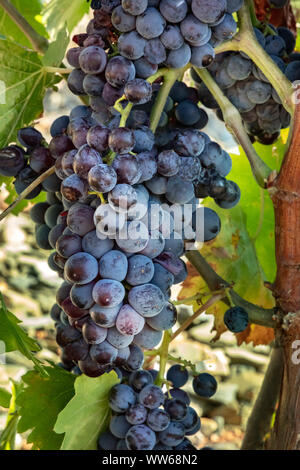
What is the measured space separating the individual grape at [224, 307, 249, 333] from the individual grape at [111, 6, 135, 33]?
394mm

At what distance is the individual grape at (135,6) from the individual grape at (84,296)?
267 millimetres

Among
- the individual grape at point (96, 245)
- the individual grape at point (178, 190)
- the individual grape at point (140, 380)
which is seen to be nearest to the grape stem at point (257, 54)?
the individual grape at point (178, 190)

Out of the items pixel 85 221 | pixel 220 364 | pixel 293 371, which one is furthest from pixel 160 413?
pixel 220 364

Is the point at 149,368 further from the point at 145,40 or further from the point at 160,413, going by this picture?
the point at 145,40

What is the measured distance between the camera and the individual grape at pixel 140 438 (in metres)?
0.74

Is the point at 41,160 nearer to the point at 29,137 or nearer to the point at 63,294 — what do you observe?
the point at 29,137

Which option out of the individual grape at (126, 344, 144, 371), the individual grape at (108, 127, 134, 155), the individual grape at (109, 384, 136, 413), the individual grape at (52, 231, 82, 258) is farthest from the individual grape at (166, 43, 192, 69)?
the individual grape at (109, 384, 136, 413)

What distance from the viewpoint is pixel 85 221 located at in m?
0.60

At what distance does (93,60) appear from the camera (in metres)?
0.60

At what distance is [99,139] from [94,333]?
0.63ft

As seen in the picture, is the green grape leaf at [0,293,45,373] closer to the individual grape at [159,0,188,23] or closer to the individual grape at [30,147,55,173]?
the individual grape at [30,147,55,173]

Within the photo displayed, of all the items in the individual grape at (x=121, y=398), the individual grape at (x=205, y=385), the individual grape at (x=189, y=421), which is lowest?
the individual grape at (x=205, y=385)

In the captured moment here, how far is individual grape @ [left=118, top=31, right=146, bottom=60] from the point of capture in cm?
59

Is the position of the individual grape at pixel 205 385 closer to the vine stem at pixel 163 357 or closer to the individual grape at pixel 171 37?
the vine stem at pixel 163 357
